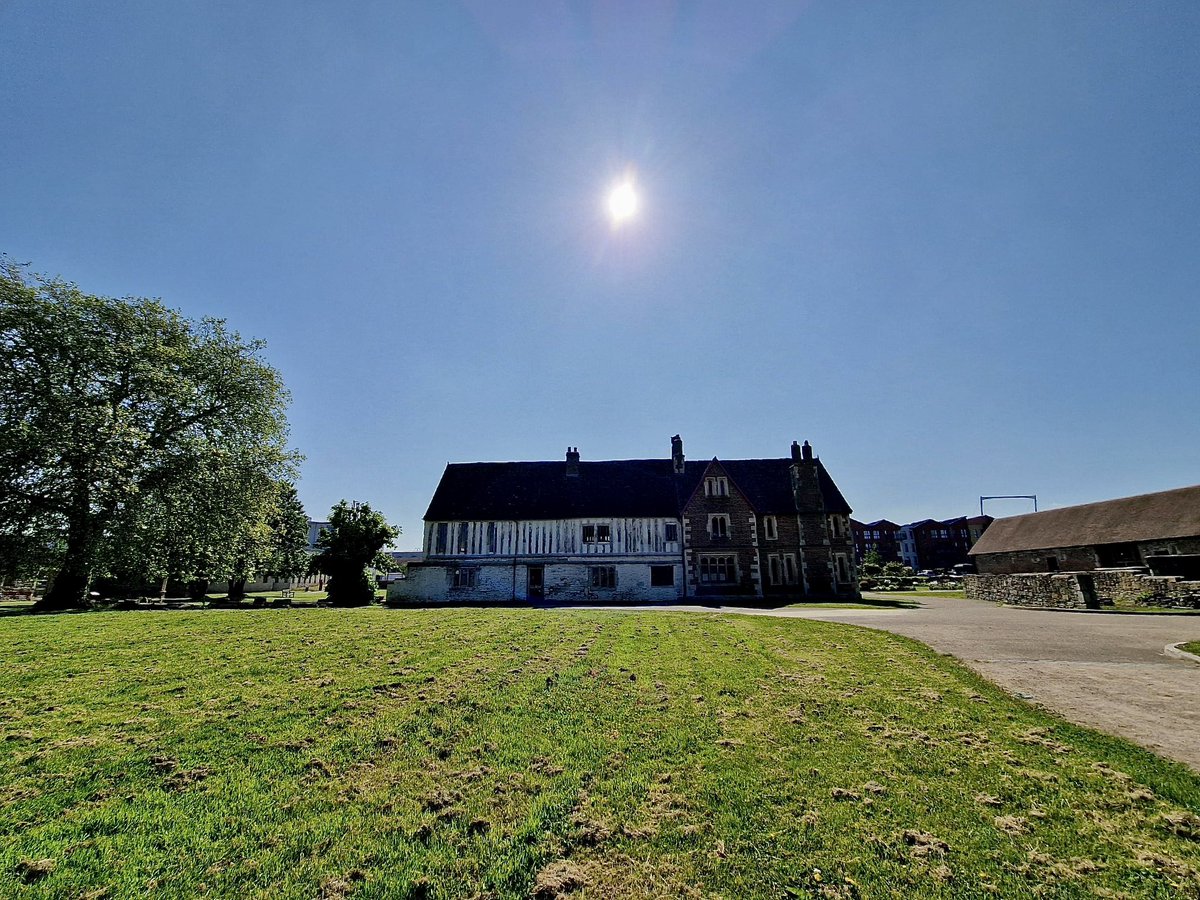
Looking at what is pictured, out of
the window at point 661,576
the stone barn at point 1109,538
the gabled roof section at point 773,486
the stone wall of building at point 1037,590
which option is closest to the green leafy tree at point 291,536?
the window at point 661,576

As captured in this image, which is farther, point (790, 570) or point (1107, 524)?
point (790, 570)

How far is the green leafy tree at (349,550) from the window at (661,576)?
57.1ft

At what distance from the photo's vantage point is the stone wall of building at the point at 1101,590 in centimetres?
2064

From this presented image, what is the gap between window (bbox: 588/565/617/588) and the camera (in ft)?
108

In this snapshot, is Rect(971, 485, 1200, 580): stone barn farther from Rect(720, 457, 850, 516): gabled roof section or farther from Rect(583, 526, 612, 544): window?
Rect(583, 526, 612, 544): window

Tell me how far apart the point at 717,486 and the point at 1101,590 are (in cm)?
1940

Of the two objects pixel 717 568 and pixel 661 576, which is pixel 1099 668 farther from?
pixel 661 576

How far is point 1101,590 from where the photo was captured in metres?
24.2

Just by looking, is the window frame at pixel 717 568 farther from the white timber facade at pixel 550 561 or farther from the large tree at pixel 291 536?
the large tree at pixel 291 536

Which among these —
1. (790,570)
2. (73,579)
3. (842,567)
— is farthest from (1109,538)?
(73,579)

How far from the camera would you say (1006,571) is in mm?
39844

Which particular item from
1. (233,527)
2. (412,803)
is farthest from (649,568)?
(412,803)

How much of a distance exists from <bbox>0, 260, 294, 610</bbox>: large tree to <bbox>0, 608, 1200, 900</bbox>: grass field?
17951mm

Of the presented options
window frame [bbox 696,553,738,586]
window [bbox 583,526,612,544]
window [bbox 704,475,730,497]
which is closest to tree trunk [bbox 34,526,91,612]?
window [bbox 583,526,612,544]
